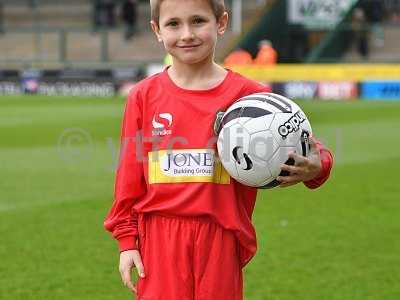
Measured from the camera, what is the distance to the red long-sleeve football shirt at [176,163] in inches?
143

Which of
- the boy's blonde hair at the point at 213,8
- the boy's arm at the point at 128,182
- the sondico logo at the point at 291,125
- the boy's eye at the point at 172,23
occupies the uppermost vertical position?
the boy's blonde hair at the point at 213,8

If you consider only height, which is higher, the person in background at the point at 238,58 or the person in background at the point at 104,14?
the person in background at the point at 104,14

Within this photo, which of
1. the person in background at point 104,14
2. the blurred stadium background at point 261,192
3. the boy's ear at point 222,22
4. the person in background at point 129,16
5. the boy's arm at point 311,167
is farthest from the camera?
the person in background at point 104,14

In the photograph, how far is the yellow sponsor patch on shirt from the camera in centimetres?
363

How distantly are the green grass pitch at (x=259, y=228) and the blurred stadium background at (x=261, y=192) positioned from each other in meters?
0.02

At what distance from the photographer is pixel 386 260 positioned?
7.17 metres

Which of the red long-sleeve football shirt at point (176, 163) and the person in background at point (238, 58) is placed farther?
the person in background at point (238, 58)

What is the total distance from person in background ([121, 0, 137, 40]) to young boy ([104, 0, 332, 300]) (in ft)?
107

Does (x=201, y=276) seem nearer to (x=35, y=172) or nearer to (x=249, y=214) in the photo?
(x=249, y=214)

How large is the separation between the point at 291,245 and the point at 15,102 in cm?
1945

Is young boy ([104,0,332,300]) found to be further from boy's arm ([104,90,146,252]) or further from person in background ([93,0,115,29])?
person in background ([93,0,115,29])

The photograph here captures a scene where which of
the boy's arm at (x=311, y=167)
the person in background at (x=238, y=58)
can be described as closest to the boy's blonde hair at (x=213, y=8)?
the boy's arm at (x=311, y=167)

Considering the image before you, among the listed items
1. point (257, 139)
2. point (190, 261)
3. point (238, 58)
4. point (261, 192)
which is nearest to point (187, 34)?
point (257, 139)

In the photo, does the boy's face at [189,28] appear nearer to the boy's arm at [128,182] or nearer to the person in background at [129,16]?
the boy's arm at [128,182]
